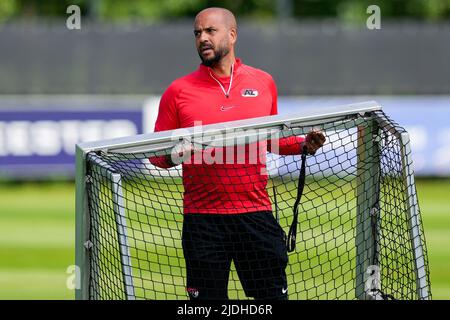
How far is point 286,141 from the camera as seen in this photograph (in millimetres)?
6309

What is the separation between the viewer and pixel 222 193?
6164mm

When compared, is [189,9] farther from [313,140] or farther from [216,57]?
[313,140]

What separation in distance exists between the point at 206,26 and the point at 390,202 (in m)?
1.53

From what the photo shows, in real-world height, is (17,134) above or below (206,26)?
above

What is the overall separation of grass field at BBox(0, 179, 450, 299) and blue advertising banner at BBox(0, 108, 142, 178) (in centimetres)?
46

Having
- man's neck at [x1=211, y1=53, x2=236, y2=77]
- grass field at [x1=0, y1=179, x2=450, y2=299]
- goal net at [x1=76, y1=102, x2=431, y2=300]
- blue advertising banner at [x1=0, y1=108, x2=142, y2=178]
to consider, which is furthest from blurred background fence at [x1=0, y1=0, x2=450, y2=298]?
man's neck at [x1=211, y1=53, x2=236, y2=77]

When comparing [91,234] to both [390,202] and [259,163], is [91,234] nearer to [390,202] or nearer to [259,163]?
[259,163]

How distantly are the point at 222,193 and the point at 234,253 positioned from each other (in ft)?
1.21

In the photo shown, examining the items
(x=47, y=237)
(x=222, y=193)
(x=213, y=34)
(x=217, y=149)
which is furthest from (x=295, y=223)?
(x=47, y=237)

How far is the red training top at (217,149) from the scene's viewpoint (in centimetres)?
617

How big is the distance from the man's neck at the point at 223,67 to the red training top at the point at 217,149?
0.03 meters

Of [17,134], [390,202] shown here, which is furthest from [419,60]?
[390,202]

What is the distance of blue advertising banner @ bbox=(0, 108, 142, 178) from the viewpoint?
58.7 feet

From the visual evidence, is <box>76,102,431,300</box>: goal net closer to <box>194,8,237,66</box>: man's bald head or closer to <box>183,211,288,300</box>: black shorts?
<box>183,211,288,300</box>: black shorts
